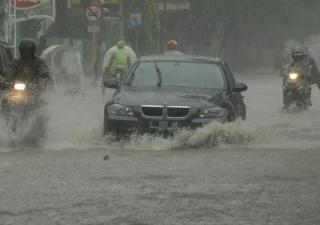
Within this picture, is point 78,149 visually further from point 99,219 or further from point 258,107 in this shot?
point 258,107

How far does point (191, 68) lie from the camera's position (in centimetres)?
1625

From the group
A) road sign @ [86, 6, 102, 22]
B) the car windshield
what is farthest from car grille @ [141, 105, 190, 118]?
road sign @ [86, 6, 102, 22]

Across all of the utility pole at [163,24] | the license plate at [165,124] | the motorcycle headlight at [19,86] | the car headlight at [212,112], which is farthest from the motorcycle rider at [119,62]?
the utility pole at [163,24]

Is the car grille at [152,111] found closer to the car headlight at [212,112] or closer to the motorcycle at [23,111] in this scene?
the car headlight at [212,112]

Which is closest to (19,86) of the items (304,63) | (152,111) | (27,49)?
(27,49)

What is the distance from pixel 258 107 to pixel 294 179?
16351mm

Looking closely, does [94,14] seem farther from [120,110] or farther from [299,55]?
[120,110]

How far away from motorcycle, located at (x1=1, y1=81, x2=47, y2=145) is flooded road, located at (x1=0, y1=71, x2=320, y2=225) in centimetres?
25

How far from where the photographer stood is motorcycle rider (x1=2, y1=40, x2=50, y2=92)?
49.6 ft

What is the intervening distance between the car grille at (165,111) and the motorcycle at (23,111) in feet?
5.52

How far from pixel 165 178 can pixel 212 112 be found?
3.57 m

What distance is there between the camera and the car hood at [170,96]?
1455 cm

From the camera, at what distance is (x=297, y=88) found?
24.4m

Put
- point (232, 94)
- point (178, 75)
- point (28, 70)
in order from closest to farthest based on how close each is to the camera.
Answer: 1. point (28, 70)
2. point (232, 94)
3. point (178, 75)
